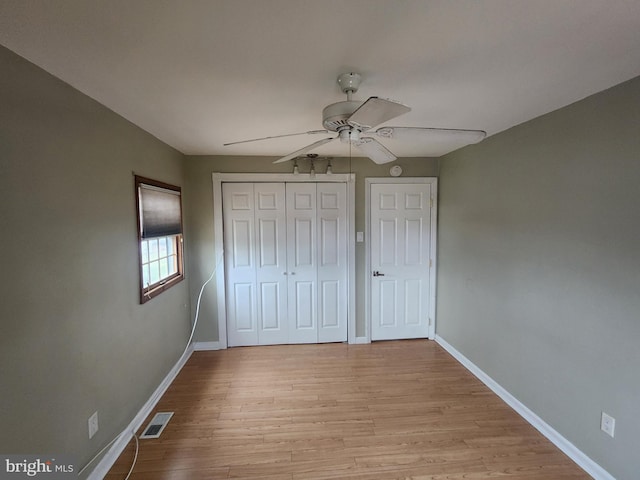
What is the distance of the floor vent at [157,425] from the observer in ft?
6.73

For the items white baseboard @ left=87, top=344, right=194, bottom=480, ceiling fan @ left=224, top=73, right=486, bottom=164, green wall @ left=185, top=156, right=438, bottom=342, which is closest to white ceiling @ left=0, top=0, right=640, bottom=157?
ceiling fan @ left=224, top=73, right=486, bottom=164

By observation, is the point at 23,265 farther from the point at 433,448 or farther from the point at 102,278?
the point at 433,448

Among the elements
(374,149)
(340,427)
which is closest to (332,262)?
(340,427)

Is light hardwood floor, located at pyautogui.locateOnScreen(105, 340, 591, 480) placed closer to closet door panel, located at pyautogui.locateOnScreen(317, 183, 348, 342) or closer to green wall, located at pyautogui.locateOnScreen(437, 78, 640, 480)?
green wall, located at pyautogui.locateOnScreen(437, 78, 640, 480)

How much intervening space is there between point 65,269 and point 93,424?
934 mm

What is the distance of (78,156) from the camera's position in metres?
1.59

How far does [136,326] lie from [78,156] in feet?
4.08

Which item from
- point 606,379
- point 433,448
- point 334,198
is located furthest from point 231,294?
point 606,379

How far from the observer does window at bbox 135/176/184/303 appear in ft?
7.39

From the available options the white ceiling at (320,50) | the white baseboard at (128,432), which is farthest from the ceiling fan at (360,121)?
the white baseboard at (128,432)

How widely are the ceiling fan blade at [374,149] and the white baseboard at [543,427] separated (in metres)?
2.16

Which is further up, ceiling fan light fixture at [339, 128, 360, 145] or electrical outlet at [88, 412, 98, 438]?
ceiling fan light fixture at [339, 128, 360, 145]

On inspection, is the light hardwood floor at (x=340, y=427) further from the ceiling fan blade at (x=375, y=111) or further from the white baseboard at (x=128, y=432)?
the ceiling fan blade at (x=375, y=111)

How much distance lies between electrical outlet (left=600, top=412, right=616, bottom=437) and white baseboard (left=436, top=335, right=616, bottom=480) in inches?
9.1
